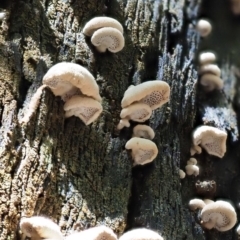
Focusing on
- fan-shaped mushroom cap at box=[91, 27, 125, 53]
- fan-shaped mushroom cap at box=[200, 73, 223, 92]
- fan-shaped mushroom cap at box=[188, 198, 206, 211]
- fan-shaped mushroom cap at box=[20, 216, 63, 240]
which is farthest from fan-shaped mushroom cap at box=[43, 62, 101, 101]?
fan-shaped mushroom cap at box=[200, 73, 223, 92]

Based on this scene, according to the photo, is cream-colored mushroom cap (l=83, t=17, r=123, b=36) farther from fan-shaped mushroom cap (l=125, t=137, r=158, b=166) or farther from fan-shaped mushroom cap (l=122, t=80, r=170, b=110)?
fan-shaped mushroom cap (l=125, t=137, r=158, b=166)

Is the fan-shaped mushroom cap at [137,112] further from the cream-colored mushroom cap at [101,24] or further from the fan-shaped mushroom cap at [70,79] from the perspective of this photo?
the cream-colored mushroom cap at [101,24]

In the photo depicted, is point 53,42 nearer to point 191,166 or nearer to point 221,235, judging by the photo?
point 191,166

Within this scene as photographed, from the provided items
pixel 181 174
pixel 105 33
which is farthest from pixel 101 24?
pixel 181 174

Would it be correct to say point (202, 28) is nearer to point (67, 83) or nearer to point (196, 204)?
point (196, 204)

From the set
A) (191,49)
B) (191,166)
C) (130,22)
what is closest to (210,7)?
(191,49)

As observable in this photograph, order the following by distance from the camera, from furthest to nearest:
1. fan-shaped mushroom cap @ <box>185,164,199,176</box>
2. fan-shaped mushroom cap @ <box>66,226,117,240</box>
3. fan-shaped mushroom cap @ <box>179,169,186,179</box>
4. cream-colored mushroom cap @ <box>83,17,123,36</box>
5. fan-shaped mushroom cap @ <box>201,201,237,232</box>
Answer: fan-shaped mushroom cap @ <box>185,164,199,176</box> < fan-shaped mushroom cap @ <box>179,169,186,179</box> < cream-colored mushroom cap @ <box>83,17,123,36</box> < fan-shaped mushroom cap @ <box>201,201,237,232</box> < fan-shaped mushroom cap @ <box>66,226,117,240</box>

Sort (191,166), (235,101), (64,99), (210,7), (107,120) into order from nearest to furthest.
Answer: (64,99) → (107,120) → (191,166) → (235,101) → (210,7)
